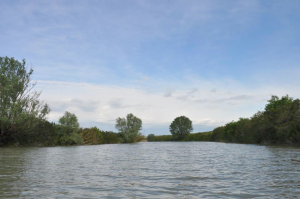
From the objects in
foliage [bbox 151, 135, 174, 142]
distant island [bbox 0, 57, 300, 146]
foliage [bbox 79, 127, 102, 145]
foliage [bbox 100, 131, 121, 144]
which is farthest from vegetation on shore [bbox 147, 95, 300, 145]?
foliage [bbox 151, 135, 174, 142]

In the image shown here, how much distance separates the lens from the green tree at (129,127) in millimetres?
105125

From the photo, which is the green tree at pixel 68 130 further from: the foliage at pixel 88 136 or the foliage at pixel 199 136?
the foliage at pixel 199 136

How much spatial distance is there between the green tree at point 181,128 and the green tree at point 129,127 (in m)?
52.7

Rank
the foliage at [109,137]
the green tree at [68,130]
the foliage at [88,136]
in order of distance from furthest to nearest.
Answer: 1. the foliage at [109,137]
2. the foliage at [88,136]
3. the green tree at [68,130]

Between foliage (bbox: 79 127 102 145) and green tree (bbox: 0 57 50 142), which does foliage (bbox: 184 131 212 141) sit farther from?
green tree (bbox: 0 57 50 142)

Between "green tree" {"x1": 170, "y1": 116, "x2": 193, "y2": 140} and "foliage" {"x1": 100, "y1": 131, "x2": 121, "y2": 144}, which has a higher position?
"green tree" {"x1": 170, "y1": 116, "x2": 193, "y2": 140}

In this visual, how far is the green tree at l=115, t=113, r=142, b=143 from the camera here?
4139 inches

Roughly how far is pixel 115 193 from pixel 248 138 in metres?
73.9

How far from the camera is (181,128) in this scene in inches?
6166

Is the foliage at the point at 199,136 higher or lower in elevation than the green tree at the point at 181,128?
lower

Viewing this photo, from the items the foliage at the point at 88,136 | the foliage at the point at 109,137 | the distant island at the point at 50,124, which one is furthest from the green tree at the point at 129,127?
the foliage at the point at 88,136

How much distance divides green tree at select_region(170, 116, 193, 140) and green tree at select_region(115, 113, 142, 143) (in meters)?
52.7

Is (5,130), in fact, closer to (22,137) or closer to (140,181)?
(22,137)

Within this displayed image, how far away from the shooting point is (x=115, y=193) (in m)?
9.80
